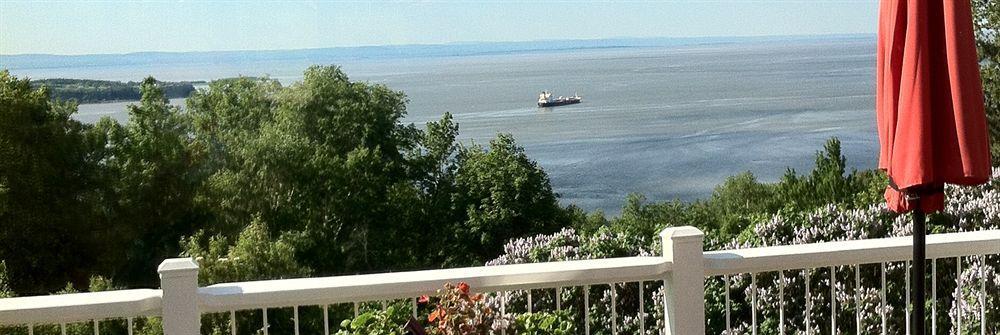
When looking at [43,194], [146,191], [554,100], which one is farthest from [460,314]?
[554,100]

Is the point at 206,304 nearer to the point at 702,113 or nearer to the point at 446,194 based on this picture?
the point at 446,194

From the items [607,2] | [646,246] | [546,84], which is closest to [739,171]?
[546,84]

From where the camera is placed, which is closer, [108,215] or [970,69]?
[970,69]

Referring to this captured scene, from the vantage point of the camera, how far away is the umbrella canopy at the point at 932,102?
2268 millimetres

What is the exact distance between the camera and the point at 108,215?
20.9m

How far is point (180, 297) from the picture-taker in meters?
2.39

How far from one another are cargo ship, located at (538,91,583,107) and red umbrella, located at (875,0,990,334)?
101 feet

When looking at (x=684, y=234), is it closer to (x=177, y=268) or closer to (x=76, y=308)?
(x=177, y=268)

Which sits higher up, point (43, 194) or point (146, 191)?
point (43, 194)

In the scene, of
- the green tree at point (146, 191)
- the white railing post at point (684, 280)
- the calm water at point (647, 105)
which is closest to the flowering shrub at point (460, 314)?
the white railing post at point (684, 280)

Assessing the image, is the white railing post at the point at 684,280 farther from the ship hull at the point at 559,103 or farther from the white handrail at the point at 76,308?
the ship hull at the point at 559,103

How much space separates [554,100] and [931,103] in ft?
104

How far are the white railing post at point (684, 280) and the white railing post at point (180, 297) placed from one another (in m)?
1.13

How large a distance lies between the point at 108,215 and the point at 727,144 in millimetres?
17286
